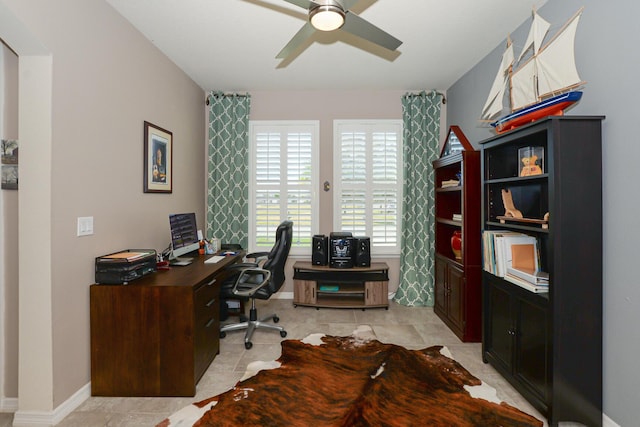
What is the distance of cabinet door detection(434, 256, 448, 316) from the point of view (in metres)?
3.30

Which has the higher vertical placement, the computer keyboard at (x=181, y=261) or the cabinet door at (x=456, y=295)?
the computer keyboard at (x=181, y=261)

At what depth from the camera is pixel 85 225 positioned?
1983 millimetres

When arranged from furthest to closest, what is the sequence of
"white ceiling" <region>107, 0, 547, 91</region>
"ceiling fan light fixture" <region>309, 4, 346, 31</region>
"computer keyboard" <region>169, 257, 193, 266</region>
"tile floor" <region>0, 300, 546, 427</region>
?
"computer keyboard" <region>169, 257, 193, 266</region> < "white ceiling" <region>107, 0, 547, 91</region> < "tile floor" <region>0, 300, 546, 427</region> < "ceiling fan light fixture" <region>309, 4, 346, 31</region>

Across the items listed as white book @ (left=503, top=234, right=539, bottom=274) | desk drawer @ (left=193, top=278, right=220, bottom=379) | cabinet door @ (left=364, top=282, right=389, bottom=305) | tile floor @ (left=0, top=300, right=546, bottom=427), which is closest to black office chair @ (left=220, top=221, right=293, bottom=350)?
tile floor @ (left=0, top=300, right=546, bottom=427)

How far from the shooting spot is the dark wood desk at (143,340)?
6.52 feet

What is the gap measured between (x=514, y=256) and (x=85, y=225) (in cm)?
289

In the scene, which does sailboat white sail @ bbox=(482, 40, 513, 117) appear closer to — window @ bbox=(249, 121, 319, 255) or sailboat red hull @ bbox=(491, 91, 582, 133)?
sailboat red hull @ bbox=(491, 91, 582, 133)

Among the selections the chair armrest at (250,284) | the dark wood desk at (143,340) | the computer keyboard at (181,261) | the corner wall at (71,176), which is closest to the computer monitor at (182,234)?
the computer keyboard at (181,261)

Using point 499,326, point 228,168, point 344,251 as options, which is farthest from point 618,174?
point 228,168

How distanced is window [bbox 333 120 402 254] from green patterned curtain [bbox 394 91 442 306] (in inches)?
6.0

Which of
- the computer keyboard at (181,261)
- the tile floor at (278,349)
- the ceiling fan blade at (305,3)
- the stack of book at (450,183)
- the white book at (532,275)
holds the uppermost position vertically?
the ceiling fan blade at (305,3)

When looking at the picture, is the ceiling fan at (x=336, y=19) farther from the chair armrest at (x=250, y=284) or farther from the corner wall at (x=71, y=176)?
the chair armrest at (x=250, y=284)

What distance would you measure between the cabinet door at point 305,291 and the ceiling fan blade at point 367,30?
106 inches

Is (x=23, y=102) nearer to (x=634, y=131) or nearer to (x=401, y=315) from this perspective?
(x=634, y=131)
